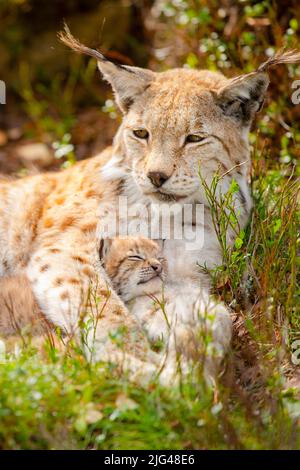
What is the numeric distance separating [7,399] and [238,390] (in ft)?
2.96

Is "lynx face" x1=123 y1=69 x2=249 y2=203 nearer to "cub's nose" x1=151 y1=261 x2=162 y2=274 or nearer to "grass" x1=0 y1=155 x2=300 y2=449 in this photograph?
"cub's nose" x1=151 y1=261 x2=162 y2=274

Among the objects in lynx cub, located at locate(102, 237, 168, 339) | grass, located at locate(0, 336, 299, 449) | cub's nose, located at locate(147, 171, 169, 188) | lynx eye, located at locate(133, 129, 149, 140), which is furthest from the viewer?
lynx eye, located at locate(133, 129, 149, 140)

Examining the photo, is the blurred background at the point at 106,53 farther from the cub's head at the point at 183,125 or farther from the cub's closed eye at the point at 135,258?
the cub's closed eye at the point at 135,258

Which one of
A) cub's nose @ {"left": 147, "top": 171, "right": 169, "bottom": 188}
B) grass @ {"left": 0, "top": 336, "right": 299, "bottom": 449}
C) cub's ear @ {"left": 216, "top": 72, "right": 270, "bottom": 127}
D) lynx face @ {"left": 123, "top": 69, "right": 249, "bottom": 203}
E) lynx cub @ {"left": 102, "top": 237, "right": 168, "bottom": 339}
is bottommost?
grass @ {"left": 0, "top": 336, "right": 299, "bottom": 449}

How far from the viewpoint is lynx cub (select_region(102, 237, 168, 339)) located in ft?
13.4

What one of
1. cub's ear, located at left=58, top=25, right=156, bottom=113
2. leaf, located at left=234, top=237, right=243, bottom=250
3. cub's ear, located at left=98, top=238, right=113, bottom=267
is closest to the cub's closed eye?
cub's ear, located at left=98, top=238, right=113, bottom=267

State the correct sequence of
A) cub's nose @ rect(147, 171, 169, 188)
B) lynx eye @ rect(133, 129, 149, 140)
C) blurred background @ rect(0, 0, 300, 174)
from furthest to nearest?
blurred background @ rect(0, 0, 300, 174) < lynx eye @ rect(133, 129, 149, 140) < cub's nose @ rect(147, 171, 169, 188)

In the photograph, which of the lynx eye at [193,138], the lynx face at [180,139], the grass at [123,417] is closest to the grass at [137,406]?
the grass at [123,417]

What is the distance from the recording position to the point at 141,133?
4258mm

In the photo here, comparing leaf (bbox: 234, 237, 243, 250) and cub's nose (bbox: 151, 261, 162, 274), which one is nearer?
leaf (bbox: 234, 237, 243, 250)

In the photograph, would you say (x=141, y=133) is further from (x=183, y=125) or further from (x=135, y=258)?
(x=135, y=258)

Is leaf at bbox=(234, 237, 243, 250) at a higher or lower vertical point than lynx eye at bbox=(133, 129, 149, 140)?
lower

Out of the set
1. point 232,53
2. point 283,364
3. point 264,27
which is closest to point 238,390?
point 283,364

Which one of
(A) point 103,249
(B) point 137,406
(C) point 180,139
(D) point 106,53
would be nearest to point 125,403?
(B) point 137,406
